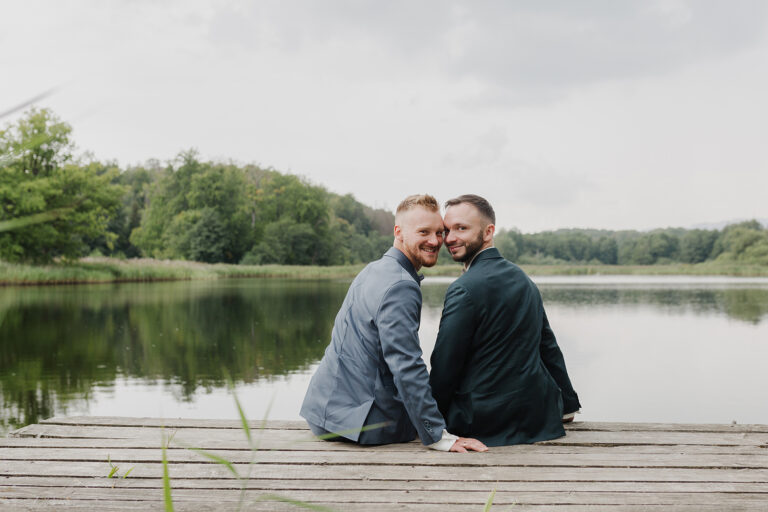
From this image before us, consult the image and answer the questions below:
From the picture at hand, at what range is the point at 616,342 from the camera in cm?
1300

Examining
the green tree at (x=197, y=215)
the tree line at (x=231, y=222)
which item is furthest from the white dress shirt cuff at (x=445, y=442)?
the green tree at (x=197, y=215)

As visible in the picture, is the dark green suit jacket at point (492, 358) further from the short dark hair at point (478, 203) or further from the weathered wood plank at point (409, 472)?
the weathered wood plank at point (409, 472)

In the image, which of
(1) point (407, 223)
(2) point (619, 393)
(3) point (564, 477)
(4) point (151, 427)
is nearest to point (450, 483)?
(3) point (564, 477)

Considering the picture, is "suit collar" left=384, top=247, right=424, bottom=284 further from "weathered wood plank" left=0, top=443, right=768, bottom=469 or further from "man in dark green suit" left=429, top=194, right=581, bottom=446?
"weathered wood plank" left=0, top=443, right=768, bottom=469

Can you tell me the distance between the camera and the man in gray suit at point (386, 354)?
2469mm

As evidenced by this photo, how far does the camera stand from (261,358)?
10.7m

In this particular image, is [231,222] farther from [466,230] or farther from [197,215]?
[466,230]

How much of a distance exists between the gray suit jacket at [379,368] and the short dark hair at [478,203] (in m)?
0.37

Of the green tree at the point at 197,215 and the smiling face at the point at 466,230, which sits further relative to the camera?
the green tree at the point at 197,215

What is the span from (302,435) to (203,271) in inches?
1361

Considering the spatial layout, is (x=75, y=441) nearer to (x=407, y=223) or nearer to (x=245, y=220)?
(x=407, y=223)

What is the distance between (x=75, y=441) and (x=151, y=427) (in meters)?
0.36

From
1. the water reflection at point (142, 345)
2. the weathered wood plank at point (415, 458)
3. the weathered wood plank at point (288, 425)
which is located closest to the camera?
A: the weathered wood plank at point (415, 458)

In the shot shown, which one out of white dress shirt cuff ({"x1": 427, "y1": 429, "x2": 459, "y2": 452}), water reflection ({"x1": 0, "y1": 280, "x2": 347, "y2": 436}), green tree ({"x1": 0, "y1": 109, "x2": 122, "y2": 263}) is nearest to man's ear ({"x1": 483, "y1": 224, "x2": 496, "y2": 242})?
white dress shirt cuff ({"x1": 427, "y1": 429, "x2": 459, "y2": 452})
